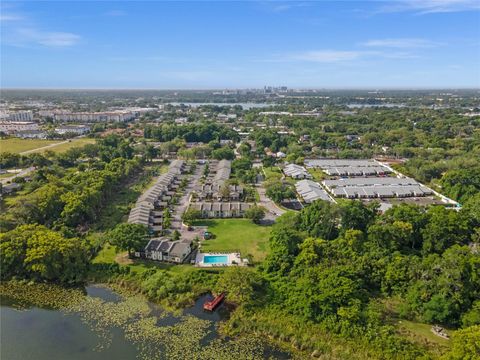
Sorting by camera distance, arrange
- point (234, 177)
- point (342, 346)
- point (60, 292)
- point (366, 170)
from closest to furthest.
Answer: point (342, 346) < point (60, 292) < point (234, 177) < point (366, 170)

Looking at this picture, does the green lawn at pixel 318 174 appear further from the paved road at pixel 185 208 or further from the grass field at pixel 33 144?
the grass field at pixel 33 144

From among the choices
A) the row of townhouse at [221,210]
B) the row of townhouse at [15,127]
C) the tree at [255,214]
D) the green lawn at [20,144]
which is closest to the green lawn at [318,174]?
the row of townhouse at [221,210]

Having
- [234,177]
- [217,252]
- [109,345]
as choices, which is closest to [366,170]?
[234,177]

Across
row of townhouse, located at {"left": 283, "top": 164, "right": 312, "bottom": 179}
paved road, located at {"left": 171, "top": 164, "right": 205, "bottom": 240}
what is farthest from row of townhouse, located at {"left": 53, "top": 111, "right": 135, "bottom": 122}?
row of townhouse, located at {"left": 283, "top": 164, "right": 312, "bottom": 179}

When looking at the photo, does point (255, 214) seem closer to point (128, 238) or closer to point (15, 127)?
point (128, 238)

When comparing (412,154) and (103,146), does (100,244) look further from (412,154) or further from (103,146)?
(412,154)

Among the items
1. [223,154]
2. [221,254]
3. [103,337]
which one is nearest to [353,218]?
[221,254]

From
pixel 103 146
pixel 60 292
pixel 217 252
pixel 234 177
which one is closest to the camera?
pixel 60 292
